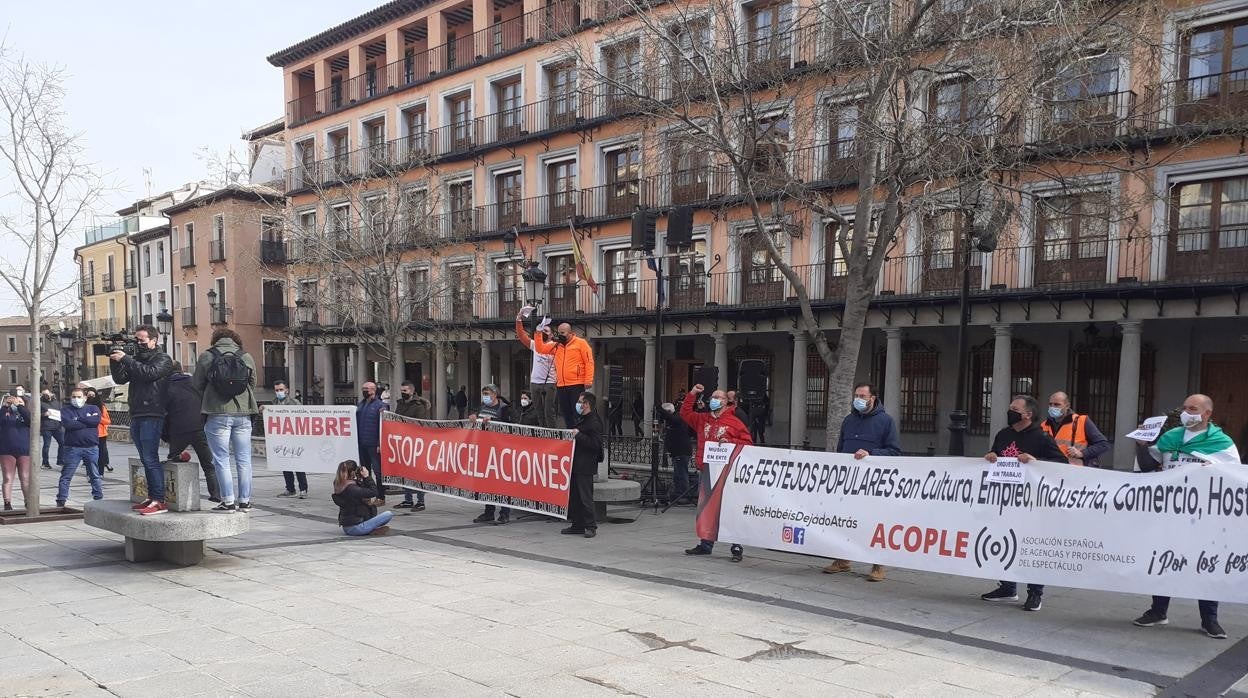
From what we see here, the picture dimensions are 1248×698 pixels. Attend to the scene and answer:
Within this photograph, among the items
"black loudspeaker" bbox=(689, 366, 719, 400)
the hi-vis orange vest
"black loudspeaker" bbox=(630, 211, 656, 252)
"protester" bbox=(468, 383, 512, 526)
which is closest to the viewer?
the hi-vis orange vest

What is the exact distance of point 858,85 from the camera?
12.6 m

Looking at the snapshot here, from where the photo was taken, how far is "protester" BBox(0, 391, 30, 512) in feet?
37.2

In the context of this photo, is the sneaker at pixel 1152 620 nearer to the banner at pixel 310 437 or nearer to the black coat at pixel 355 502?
the black coat at pixel 355 502

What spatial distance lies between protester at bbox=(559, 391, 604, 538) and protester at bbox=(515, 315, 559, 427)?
157cm

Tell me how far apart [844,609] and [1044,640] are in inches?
60.7

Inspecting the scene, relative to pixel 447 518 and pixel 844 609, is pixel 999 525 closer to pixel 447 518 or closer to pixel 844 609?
pixel 844 609

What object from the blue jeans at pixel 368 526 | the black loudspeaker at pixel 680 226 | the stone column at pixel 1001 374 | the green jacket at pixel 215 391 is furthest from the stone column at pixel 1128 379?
the green jacket at pixel 215 391

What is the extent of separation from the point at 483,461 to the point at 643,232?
193 inches

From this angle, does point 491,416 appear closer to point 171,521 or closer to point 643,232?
point 643,232

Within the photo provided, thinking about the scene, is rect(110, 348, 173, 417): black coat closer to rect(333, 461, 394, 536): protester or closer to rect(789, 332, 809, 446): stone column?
rect(333, 461, 394, 536): protester

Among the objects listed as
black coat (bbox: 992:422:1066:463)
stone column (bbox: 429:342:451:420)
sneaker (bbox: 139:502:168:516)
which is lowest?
stone column (bbox: 429:342:451:420)

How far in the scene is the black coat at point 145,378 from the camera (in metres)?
8.45

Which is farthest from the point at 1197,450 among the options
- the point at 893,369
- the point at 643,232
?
the point at 893,369

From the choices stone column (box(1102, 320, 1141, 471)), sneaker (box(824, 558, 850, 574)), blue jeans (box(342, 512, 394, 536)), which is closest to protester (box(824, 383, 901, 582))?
sneaker (box(824, 558, 850, 574))
